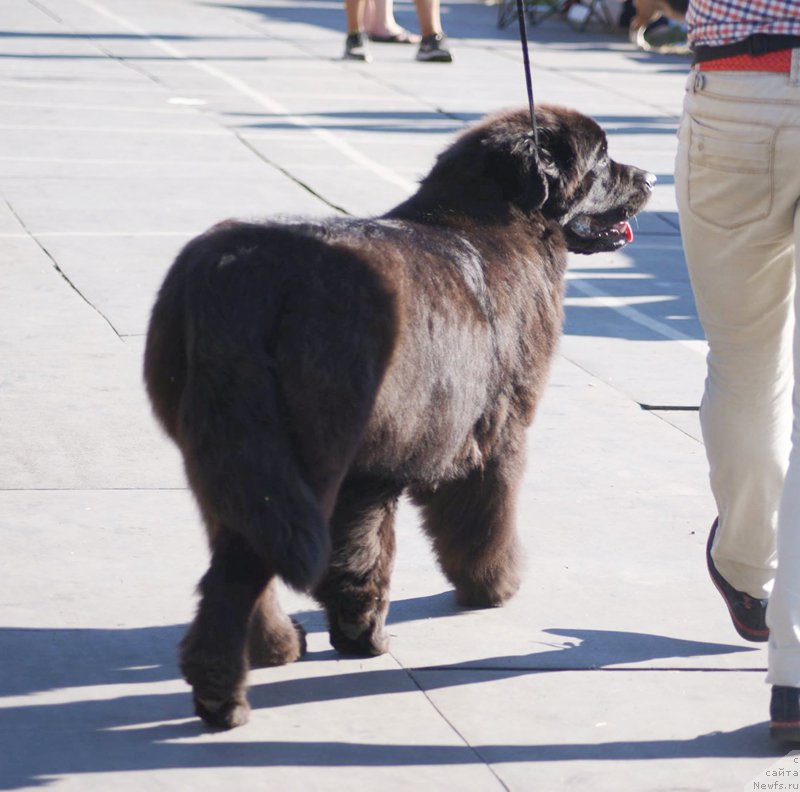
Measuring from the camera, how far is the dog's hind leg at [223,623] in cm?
325

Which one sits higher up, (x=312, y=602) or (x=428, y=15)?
(x=428, y=15)

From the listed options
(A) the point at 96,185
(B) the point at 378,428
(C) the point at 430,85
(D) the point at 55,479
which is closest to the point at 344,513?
(B) the point at 378,428

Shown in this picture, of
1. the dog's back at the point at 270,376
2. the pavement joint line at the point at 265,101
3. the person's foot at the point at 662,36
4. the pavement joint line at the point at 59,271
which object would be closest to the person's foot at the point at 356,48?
the pavement joint line at the point at 265,101

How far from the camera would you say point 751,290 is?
3.61m

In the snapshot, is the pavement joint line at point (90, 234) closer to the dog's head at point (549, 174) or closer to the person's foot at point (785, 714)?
the dog's head at point (549, 174)

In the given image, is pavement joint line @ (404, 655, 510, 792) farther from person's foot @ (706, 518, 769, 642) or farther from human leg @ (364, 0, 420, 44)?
human leg @ (364, 0, 420, 44)

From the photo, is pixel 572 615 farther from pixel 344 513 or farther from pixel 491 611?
pixel 344 513

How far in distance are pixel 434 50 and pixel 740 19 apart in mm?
12190

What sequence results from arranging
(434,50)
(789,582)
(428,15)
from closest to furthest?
(789,582), (428,15), (434,50)

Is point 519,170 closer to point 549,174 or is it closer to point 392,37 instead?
point 549,174

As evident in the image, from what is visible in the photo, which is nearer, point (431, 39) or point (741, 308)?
point (741, 308)

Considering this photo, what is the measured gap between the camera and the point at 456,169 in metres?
4.12

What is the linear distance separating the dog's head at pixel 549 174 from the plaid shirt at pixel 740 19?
0.68 meters

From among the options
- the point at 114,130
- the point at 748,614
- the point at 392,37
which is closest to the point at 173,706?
the point at 748,614
